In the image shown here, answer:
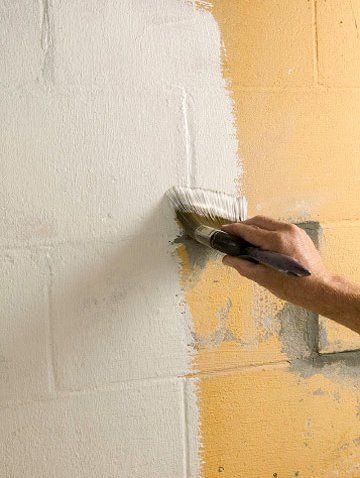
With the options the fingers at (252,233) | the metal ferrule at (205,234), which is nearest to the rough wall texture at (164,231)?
the metal ferrule at (205,234)

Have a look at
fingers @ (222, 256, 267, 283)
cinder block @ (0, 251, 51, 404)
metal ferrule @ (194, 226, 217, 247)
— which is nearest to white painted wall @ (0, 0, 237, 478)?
cinder block @ (0, 251, 51, 404)

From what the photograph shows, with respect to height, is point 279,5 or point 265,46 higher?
point 279,5

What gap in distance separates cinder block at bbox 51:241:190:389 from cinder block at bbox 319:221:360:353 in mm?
396

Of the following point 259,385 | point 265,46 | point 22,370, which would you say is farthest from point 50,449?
point 265,46

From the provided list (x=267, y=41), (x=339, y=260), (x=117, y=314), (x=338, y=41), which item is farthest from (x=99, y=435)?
(x=338, y=41)

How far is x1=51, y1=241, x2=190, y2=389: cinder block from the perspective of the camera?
4.30 feet

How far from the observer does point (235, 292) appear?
1418 mm

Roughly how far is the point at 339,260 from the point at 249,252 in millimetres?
449

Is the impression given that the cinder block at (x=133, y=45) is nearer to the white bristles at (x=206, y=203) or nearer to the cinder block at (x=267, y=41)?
the cinder block at (x=267, y=41)

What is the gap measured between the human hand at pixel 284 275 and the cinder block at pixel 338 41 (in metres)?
0.53

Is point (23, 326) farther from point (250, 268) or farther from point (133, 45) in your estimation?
point (133, 45)

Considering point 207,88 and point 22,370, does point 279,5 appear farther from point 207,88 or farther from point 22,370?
point 22,370

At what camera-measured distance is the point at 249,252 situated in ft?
3.70

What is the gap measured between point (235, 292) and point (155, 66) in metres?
0.62
